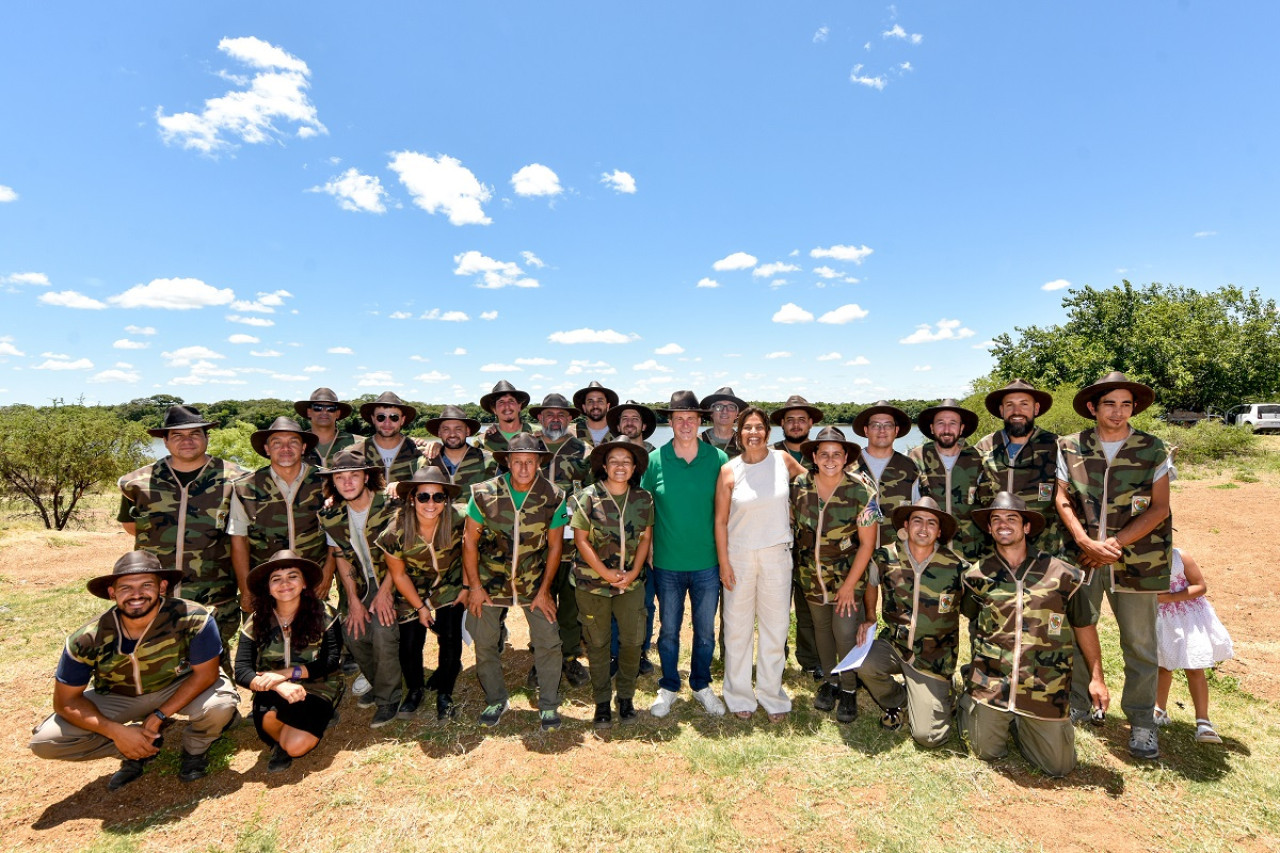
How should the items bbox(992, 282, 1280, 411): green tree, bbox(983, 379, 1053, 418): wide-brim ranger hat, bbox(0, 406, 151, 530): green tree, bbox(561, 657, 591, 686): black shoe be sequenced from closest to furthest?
1. bbox(983, 379, 1053, 418): wide-brim ranger hat
2. bbox(561, 657, 591, 686): black shoe
3. bbox(0, 406, 151, 530): green tree
4. bbox(992, 282, 1280, 411): green tree

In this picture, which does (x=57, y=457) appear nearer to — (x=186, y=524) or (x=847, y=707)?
(x=186, y=524)

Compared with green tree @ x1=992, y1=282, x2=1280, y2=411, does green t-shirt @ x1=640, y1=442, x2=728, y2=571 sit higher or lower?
lower

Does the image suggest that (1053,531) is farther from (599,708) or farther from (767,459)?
(599,708)

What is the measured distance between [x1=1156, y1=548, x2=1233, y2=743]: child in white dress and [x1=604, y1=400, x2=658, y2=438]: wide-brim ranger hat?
4.49 metres

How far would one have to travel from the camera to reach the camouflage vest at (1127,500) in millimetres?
4344

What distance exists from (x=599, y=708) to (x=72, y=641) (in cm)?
366

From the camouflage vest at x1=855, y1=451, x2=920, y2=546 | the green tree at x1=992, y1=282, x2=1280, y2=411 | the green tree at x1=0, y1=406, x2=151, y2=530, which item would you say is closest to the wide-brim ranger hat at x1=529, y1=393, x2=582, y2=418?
the camouflage vest at x1=855, y1=451, x2=920, y2=546

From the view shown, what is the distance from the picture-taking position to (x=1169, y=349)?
30.6 metres

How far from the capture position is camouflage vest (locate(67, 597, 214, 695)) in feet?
12.7

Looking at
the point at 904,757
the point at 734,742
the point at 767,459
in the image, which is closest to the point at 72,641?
the point at 734,742

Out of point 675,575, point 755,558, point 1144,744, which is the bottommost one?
point 1144,744

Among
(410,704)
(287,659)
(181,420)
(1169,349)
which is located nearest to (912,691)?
(410,704)

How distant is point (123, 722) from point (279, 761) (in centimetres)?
111

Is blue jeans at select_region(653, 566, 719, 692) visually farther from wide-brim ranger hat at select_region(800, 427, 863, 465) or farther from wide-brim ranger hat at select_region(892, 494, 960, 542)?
wide-brim ranger hat at select_region(892, 494, 960, 542)
